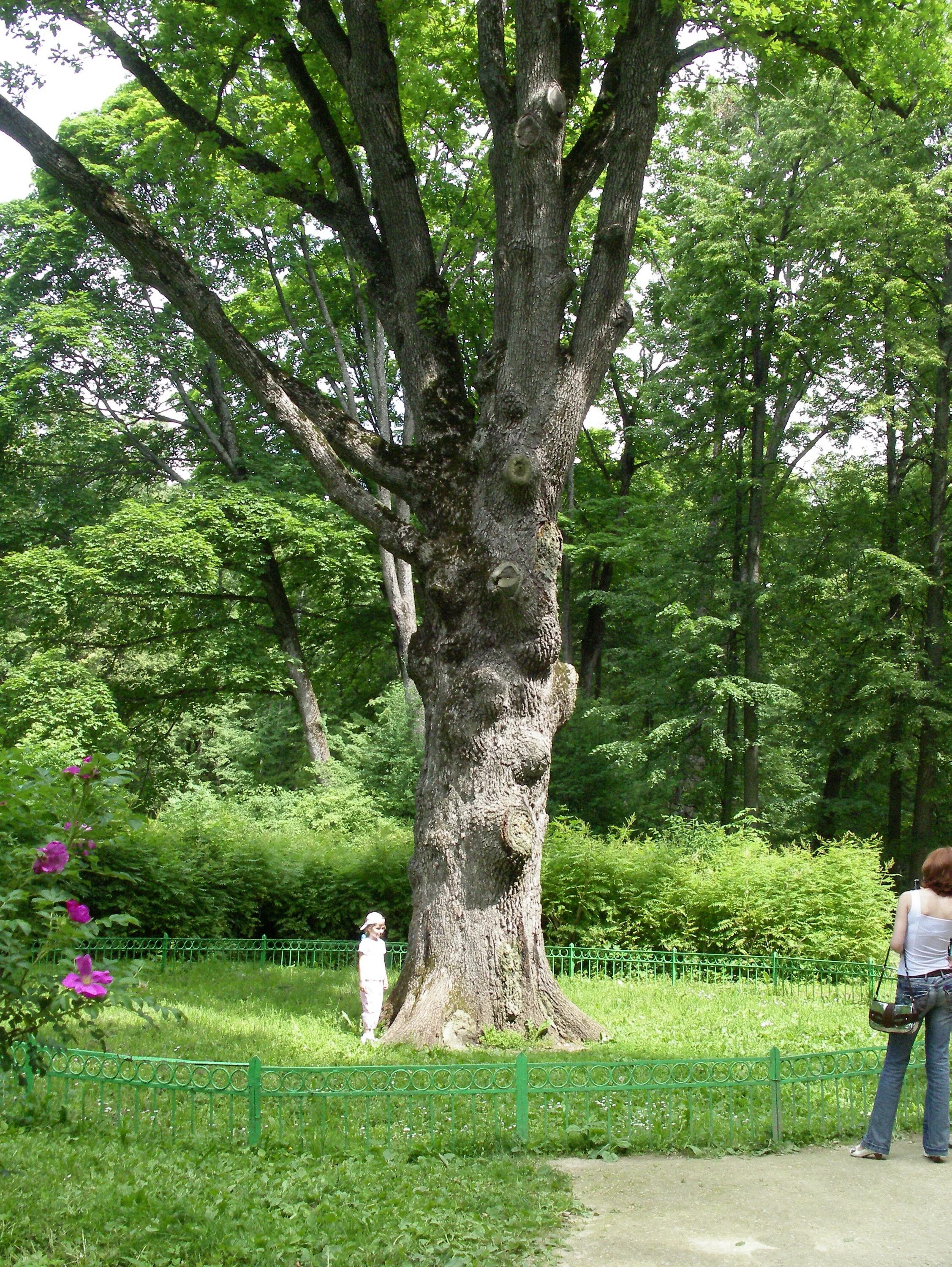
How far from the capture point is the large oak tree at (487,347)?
28.2 feet

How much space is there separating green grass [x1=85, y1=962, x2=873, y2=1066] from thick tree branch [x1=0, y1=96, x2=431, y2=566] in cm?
405

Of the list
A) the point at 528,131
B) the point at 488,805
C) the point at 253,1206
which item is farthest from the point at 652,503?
the point at 253,1206

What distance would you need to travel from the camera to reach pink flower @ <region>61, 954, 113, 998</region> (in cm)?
410

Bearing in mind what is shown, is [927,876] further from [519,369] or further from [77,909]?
[519,369]

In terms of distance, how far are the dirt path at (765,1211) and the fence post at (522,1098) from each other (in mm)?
257

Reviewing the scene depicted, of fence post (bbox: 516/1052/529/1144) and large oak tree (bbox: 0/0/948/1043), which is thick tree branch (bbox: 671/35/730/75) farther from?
fence post (bbox: 516/1052/529/1144)

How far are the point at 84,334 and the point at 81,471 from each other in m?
2.93

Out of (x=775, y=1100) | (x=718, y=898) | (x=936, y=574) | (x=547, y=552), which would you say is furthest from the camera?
(x=936, y=574)

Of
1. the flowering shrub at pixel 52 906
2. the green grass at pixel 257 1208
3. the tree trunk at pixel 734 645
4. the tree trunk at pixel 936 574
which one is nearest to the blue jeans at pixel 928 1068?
the green grass at pixel 257 1208

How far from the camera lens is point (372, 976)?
28.3 feet

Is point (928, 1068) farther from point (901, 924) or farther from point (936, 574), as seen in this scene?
point (936, 574)

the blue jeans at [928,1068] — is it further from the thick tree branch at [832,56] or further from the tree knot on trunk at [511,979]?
the thick tree branch at [832,56]

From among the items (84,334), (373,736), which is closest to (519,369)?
(373,736)

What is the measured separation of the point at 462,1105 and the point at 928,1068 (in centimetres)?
276
